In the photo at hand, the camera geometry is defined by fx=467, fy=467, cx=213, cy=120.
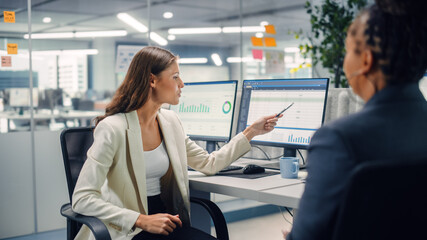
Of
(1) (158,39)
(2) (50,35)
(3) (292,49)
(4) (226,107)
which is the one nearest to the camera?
(4) (226,107)

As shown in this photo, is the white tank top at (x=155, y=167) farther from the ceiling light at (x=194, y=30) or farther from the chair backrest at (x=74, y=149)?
the ceiling light at (x=194, y=30)

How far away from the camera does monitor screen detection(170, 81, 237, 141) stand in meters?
2.38

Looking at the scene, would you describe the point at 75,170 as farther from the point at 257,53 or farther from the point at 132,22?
the point at 257,53

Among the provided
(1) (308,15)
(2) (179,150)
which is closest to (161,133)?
(2) (179,150)

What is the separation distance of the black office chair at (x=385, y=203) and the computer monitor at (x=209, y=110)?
1.65 metres

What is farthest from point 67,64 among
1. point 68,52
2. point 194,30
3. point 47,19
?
point 194,30

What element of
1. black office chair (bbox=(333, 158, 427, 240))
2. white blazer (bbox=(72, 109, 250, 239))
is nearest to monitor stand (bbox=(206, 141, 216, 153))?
white blazer (bbox=(72, 109, 250, 239))

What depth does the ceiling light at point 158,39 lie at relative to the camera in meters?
4.23

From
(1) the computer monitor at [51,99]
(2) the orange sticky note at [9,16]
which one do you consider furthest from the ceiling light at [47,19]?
(1) the computer monitor at [51,99]

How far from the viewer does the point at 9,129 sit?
141 inches

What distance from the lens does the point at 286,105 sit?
216 centimetres

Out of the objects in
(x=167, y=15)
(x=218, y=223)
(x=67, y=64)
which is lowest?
(x=218, y=223)

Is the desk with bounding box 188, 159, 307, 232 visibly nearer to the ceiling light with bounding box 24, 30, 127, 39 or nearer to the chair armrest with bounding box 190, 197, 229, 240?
the chair armrest with bounding box 190, 197, 229, 240

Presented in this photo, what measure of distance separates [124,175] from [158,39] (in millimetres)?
2721
